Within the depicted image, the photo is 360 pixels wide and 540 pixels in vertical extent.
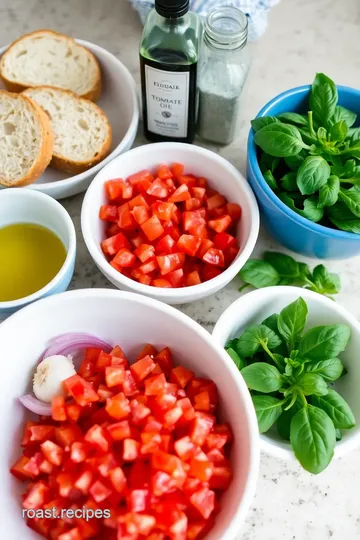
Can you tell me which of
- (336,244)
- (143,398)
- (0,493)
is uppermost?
(336,244)

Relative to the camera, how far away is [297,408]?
1.11 metres

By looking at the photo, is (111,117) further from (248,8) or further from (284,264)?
(284,264)

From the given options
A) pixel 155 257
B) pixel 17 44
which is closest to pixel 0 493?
pixel 155 257

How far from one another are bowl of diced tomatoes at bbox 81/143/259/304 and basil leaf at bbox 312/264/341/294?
20cm

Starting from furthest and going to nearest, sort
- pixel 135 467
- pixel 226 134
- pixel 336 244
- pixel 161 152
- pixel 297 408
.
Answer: pixel 226 134 < pixel 161 152 < pixel 336 244 < pixel 297 408 < pixel 135 467

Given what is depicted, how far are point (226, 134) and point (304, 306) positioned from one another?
59 cm

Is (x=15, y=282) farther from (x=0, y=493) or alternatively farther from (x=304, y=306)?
(x=304, y=306)

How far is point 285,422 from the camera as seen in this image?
1.12 meters

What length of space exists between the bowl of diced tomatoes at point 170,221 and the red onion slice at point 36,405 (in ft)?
0.95

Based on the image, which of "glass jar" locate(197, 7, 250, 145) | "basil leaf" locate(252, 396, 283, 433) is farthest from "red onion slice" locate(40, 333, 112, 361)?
"glass jar" locate(197, 7, 250, 145)

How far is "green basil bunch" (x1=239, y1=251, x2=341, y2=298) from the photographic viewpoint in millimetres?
1314

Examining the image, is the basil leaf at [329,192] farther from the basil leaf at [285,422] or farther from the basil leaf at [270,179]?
the basil leaf at [285,422]

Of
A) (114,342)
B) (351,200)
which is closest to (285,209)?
(351,200)

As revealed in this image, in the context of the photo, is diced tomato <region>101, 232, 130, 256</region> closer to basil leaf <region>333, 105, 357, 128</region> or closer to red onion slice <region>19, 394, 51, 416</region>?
red onion slice <region>19, 394, 51, 416</region>
